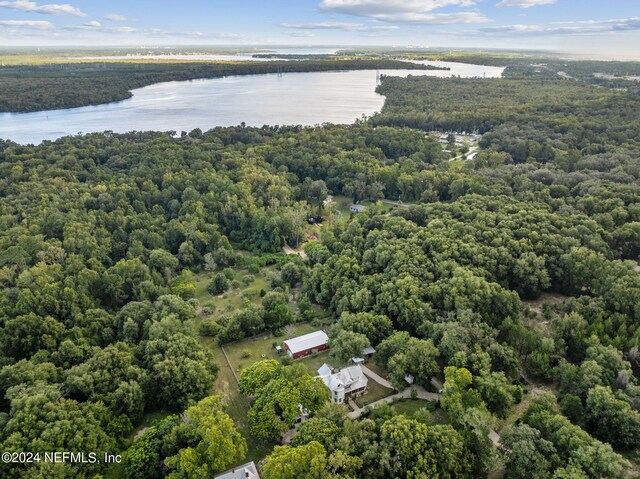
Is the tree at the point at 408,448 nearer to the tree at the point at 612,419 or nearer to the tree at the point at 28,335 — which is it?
the tree at the point at 612,419

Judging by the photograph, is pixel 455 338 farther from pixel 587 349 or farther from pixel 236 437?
pixel 236 437

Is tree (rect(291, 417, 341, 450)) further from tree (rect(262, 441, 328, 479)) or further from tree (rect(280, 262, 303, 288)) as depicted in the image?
tree (rect(280, 262, 303, 288))

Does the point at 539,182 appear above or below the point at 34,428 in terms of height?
above

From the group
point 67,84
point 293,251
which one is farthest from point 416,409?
point 67,84

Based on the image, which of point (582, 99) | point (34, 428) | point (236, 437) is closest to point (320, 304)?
point (236, 437)

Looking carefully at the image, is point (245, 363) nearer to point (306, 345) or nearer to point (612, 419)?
point (306, 345)

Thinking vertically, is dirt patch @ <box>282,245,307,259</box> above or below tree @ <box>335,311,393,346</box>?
below

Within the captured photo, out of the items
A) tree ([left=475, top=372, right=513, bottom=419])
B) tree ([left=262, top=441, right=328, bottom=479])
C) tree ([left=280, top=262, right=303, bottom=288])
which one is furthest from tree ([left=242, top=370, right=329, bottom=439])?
tree ([left=280, top=262, right=303, bottom=288])
